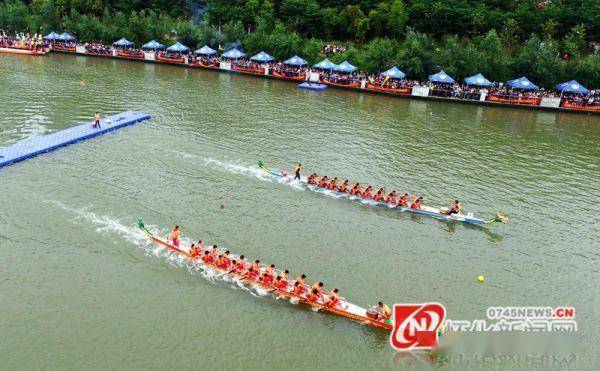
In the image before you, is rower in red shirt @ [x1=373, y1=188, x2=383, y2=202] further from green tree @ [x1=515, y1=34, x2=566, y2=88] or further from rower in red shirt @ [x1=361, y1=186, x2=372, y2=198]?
green tree @ [x1=515, y1=34, x2=566, y2=88]

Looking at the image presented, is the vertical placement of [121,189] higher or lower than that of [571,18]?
lower

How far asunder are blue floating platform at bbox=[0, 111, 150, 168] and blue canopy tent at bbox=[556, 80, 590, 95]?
41.8 meters

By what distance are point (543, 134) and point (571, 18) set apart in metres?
27.7

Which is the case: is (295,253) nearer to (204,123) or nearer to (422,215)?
(422,215)

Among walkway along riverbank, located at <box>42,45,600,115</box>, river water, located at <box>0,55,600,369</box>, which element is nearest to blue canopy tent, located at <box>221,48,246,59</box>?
walkway along riverbank, located at <box>42,45,600,115</box>

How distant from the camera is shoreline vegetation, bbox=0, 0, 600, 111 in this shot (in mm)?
54594

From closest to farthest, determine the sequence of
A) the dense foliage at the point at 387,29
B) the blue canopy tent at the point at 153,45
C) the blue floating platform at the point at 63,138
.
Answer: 1. the blue floating platform at the point at 63,138
2. the dense foliage at the point at 387,29
3. the blue canopy tent at the point at 153,45

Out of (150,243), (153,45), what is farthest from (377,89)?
(150,243)

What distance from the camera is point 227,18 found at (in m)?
72.6

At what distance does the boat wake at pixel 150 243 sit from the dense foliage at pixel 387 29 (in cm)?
4029

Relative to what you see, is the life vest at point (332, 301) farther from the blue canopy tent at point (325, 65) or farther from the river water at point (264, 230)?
the blue canopy tent at point (325, 65)

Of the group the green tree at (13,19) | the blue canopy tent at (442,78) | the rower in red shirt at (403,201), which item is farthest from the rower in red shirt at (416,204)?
the green tree at (13,19)

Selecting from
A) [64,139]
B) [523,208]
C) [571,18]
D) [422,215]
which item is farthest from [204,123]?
[571,18]

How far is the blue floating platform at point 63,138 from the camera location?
102ft
